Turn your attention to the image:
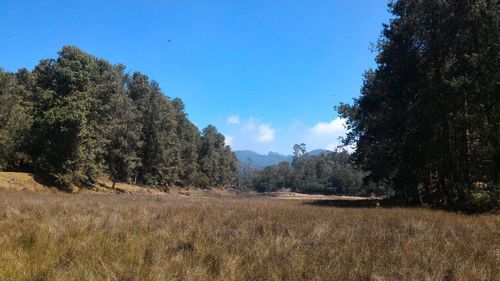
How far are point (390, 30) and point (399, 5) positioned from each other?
268cm

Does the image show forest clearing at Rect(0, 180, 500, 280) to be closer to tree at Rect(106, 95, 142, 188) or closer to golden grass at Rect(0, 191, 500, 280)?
golden grass at Rect(0, 191, 500, 280)

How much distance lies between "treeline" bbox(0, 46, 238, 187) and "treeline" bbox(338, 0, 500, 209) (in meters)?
29.0

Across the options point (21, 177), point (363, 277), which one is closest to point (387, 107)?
point (363, 277)

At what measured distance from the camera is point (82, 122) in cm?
4031

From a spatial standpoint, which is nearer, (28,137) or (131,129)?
(28,137)

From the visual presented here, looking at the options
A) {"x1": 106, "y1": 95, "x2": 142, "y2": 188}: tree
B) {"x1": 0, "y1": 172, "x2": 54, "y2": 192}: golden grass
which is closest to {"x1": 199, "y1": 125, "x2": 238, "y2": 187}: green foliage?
{"x1": 106, "y1": 95, "x2": 142, "y2": 188}: tree

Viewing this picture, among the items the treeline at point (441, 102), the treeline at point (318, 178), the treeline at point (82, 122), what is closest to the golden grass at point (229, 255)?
the treeline at point (441, 102)

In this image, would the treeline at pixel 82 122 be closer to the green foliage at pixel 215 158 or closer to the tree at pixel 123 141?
the tree at pixel 123 141

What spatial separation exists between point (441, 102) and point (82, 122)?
32.5 metres

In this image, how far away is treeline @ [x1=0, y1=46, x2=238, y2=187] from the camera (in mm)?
40812

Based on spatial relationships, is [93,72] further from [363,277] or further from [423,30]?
[363,277]

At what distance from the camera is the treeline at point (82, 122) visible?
4081 cm

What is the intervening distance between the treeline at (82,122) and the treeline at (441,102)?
29012 mm

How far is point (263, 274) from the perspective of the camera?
5.33 metres
